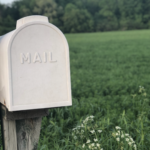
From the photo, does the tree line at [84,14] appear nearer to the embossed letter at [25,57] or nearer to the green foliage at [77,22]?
the green foliage at [77,22]

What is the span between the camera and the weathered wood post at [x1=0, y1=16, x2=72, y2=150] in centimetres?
123

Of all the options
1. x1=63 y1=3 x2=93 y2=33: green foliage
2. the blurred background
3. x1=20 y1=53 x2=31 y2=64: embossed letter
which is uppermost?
x1=63 y1=3 x2=93 y2=33: green foliage

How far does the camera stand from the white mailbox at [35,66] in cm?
123

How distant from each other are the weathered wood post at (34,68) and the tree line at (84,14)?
27.3 meters

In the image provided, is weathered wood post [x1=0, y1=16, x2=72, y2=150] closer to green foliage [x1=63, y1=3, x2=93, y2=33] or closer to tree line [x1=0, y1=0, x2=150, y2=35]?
tree line [x1=0, y1=0, x2=150, y2=35]

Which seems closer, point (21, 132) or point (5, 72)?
point (5, 72)

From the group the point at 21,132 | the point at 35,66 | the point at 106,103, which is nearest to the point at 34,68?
the point at 35,66

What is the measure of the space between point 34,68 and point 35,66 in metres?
0.01

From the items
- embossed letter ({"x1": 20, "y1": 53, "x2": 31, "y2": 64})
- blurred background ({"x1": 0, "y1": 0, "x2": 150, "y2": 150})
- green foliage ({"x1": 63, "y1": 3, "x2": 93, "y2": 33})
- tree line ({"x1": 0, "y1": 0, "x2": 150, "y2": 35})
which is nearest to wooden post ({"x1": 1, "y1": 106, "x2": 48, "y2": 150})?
embossed letter ({"x1": 20, "y1": 53, "x2": 31, "y2": 64})

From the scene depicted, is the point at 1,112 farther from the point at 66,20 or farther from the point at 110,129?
the point at 66,20

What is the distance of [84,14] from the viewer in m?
31.0

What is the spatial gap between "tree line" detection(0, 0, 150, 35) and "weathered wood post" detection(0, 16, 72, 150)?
27.3 m

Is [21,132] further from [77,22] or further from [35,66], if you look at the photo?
[77,22]

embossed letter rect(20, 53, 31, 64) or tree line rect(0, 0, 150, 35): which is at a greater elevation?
tree line rect(0, 0, 150, 35)
